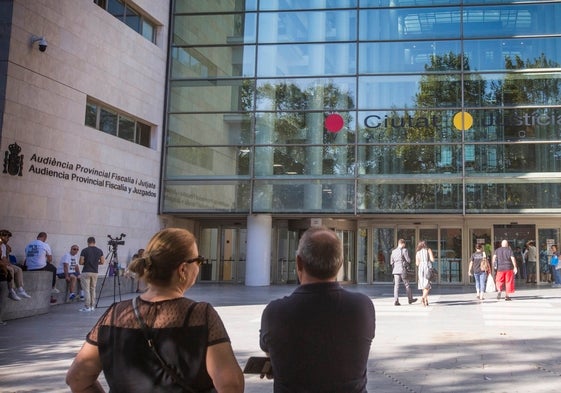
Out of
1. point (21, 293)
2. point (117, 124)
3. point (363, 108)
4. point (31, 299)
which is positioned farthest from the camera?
point (363, 108)

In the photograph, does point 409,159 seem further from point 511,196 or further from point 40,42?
point 40,42

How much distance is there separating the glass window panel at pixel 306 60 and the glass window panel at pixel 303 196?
4.48 meters

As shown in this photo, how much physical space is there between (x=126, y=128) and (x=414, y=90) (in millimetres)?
11023

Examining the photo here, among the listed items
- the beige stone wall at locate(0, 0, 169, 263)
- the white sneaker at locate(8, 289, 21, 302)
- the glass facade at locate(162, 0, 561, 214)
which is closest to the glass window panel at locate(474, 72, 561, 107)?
the glass facade at locate(162, 0, 561, 214)

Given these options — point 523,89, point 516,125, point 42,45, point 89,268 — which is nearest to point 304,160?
point 516,125

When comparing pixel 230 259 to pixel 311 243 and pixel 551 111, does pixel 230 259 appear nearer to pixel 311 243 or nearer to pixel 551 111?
pixel 551 111

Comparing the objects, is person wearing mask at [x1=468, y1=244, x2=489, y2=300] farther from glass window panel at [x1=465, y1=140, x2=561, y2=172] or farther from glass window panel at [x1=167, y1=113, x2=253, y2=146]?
glass window panel at [x1=167, y1=113, x2=253, y2=146]

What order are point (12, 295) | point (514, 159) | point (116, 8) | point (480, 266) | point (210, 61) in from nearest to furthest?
point (12, 295)
point (480, 266)
point (116, 8)
point (514, 159)
point (210, 61)

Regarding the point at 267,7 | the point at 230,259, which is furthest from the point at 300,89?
the point at 230,259

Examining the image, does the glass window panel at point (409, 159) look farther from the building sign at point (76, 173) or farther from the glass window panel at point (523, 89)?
the building sign at point (76, 173)

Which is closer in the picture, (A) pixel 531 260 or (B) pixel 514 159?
(B) pixel 514 159

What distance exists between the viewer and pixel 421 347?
826 cm

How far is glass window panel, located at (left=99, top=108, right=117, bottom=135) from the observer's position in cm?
1942

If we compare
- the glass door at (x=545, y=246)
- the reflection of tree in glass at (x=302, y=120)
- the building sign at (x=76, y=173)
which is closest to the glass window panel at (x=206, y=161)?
the building sign at (x=76, y=173)
